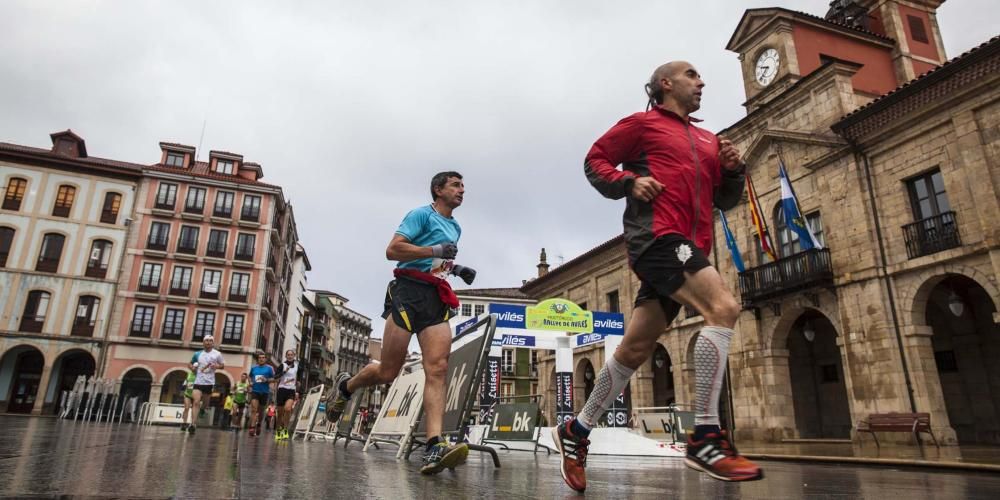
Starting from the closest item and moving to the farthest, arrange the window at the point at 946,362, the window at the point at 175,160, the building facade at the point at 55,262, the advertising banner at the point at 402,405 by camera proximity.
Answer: the advertising banner at the point at 402,405 < the window at the point at 946,362 < the building facade at the point at 55,262 < the window at the point at 175,160

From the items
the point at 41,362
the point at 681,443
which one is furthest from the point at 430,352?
the point at 41,362

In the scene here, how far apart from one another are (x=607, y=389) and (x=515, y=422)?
7.21 meters

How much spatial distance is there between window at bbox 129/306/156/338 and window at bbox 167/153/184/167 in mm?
10520

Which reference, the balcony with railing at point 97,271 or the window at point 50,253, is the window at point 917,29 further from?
the window at point 50,253

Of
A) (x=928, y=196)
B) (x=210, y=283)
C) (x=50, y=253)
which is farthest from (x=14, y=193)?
(x=928, y=196)

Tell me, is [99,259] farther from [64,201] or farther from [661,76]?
[661,76]

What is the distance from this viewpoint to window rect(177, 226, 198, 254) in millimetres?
36406

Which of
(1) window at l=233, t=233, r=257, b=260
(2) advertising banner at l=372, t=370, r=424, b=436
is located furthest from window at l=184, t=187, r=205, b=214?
(2) advertising banner at l=372, t=370, r=424, b=436

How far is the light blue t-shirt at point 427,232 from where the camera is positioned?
13.1 feet

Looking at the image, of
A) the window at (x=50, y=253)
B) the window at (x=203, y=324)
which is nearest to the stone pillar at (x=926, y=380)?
the window at (x=203, y=324)

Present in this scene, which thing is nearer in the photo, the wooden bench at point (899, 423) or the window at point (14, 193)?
the wooden bench at point (899, 423)

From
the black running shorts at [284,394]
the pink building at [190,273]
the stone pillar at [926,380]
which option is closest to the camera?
the black running shorts at [284,394]

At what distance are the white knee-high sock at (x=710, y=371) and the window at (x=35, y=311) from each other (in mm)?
40270

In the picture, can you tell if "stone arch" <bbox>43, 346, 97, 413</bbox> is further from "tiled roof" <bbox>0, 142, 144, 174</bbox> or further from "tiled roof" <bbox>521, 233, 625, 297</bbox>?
"tiled roof" <bbox>521, 233, 625, 297</bbox>
